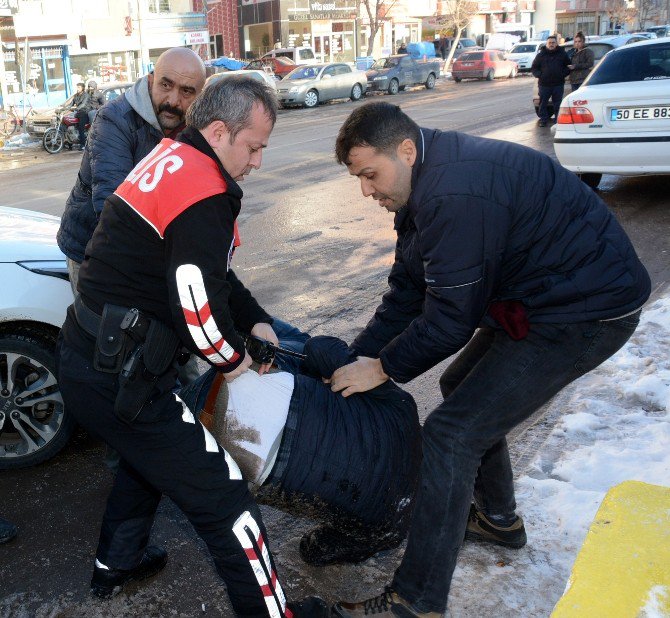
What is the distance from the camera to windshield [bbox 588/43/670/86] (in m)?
8.24

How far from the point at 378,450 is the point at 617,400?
2.01 meters

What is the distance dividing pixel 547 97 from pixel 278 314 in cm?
1207

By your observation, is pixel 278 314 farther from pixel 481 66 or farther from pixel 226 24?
pixel 226 24

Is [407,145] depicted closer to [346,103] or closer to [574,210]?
[574,210]

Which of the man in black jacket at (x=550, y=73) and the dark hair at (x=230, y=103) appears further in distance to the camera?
the man in black jacket at (x=550, y=73)

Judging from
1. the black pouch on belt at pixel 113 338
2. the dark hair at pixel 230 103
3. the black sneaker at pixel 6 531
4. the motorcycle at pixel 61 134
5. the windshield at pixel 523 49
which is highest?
the windshield at pixel 523 49

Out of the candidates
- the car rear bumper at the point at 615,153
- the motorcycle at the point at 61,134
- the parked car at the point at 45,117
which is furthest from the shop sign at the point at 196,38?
the car rear bumper at the point at 615,153

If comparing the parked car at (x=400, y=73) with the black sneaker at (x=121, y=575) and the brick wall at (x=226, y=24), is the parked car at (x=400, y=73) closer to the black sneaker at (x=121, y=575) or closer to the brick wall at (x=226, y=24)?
the brick wall at (x=226, y=24)

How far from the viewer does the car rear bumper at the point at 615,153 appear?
25.8 feet

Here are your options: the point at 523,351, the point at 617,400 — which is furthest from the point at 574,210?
the point at 617,400

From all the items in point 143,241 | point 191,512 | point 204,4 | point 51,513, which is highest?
point 204,4

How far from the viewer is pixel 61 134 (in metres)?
18.4

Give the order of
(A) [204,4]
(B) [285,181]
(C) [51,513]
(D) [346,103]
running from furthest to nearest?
(A) [204,4] < (D) [346,103] < (B) [285,181] < (C) [51,513]

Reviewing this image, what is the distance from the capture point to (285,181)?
11.7 m
